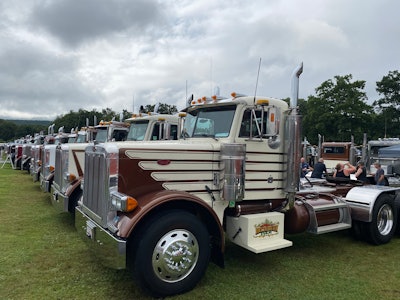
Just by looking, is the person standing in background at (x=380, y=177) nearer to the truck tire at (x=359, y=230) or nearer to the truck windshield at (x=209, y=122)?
the truck tire at (x=359, y=230)

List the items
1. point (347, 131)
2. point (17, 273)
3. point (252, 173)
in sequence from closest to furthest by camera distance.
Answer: point (17, 273) → point (252, 173) → point (347, 131)

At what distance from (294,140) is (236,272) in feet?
6.87

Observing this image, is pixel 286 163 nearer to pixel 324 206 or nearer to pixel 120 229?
pixel 324 206

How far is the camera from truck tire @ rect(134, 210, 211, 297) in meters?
3.91

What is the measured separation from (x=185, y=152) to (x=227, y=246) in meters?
2.35

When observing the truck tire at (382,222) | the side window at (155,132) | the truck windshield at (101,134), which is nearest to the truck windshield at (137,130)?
the side window at (155,132)

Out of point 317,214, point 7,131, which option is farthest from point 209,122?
point 7,131

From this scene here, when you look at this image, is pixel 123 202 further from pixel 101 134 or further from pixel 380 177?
pixel 101 134

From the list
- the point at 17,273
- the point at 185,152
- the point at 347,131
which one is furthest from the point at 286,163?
the point at 347,131

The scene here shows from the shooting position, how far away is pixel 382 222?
684 cm

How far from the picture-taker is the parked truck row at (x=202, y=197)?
4.01 m

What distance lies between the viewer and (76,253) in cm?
563

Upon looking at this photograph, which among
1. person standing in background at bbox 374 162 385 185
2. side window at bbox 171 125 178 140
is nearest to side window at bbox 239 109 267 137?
side window at bbox 171 125 178 140

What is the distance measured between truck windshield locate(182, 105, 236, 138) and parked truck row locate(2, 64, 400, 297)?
0.02 meters
